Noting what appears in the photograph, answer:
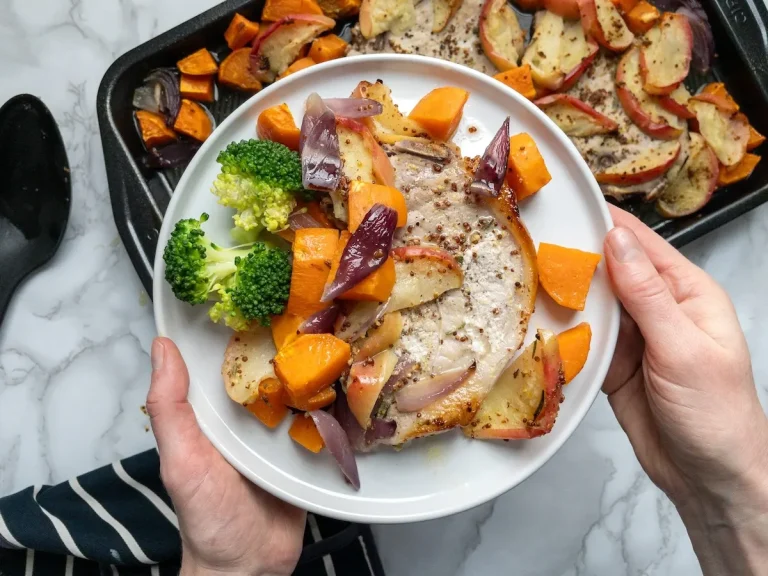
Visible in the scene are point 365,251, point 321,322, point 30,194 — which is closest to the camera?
point 365,251

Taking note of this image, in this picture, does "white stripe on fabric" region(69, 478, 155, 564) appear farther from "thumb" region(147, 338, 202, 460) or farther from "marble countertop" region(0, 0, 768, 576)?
"thumb" region(147, 338, 202, 460)

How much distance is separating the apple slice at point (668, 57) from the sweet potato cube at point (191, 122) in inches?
68.0

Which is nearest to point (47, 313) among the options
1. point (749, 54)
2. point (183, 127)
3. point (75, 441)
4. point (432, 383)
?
point (75, 441)

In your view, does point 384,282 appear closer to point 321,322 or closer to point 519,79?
point 321,322

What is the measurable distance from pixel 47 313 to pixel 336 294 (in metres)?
1.61

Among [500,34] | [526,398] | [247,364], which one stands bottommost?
[526,398]

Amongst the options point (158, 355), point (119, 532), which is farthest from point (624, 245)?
point (119, 532)

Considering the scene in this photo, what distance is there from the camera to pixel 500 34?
264cm

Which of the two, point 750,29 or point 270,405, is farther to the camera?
point 750,29

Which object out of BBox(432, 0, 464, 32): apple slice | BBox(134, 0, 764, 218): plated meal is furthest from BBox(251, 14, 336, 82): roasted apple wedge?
BBox(432, 0, 464, 32): apple slice

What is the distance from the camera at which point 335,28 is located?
2.79 meters

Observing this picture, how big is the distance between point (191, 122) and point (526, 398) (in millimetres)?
1681

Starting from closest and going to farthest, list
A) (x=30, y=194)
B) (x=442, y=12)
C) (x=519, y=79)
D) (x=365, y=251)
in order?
(x=365, y=251)
(x=519, y=79)
(x=442, y=12)
(x=30, y=194)

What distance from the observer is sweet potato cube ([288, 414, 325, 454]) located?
7.07 ft
